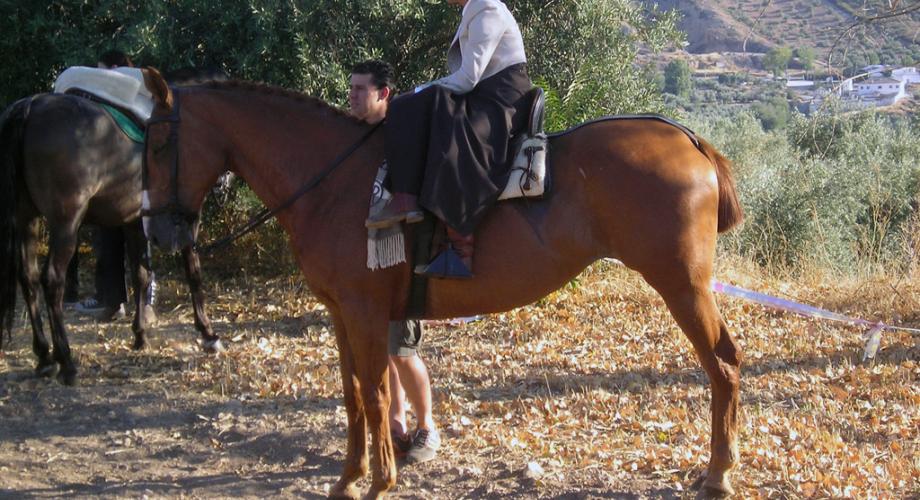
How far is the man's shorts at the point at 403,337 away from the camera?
5.15 m

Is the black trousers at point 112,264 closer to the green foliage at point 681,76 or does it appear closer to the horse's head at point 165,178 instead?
the horse's head at point 165,178

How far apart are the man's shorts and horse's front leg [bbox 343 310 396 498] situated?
→ 370 mm

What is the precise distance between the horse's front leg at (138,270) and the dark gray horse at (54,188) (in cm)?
64

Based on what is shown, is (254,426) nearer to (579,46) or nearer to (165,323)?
(165,323)

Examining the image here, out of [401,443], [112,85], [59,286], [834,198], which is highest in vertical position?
[112,85]

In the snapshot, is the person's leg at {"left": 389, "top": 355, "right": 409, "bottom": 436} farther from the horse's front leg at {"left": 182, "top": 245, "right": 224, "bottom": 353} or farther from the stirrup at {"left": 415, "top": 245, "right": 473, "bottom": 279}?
the horse's front leg at {"left": 182, "top": 245, "right": 224, "bottom": 353}

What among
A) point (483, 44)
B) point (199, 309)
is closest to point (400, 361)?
point (483, 44)

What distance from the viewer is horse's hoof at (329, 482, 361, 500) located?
4926mm

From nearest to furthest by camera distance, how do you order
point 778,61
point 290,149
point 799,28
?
point 290,149, point 778,61, point 799,28

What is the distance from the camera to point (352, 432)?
4.98 m

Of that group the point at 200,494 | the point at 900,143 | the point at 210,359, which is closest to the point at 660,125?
the point at 200,494

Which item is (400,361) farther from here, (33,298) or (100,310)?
(100,310)

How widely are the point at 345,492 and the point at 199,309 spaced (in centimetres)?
379

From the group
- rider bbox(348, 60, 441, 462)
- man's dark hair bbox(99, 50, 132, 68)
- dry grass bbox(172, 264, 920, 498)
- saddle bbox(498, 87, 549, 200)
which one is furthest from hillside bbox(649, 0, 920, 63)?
man's dark hair bbox(99, 50, 132, 68)
